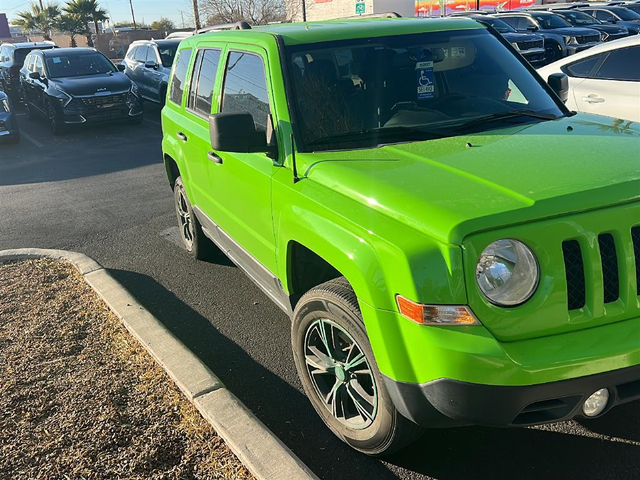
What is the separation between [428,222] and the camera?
239 cm

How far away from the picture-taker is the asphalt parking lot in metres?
2.94

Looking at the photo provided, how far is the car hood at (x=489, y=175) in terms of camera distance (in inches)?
93.0

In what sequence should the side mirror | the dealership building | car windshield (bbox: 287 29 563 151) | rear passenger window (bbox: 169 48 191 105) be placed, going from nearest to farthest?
car windshield (bbox: 287 29 563 151) < the side mirror < rear passenger window (bbox: 169 48 191 105) < the dealership building

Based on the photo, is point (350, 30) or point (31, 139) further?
point (31, 139)

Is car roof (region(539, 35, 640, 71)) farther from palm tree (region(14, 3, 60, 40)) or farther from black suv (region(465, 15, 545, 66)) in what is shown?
palm tree (region(14, 3, 60, 40))

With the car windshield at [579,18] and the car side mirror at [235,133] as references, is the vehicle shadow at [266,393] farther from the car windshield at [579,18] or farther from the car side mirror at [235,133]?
the car windshield at [579,18]

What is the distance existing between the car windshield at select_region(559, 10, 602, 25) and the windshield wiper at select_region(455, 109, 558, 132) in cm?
2190

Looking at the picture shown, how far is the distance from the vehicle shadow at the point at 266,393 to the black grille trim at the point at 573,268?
1214 millimetres

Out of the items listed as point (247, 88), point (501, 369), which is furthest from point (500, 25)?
point (501, 369)

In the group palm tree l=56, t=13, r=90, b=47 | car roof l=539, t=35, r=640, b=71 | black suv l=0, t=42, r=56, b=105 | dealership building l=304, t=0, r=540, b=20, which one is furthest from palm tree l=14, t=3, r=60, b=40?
car roof l=539, t=35, r=640, b=71

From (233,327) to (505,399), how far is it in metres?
2.55

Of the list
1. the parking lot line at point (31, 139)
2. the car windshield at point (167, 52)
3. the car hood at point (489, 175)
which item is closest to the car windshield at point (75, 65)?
the car windshield at point (167, 52)

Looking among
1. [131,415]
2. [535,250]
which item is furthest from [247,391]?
[535,250]

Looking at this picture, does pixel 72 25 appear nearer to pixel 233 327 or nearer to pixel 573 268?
pixel 233 327
